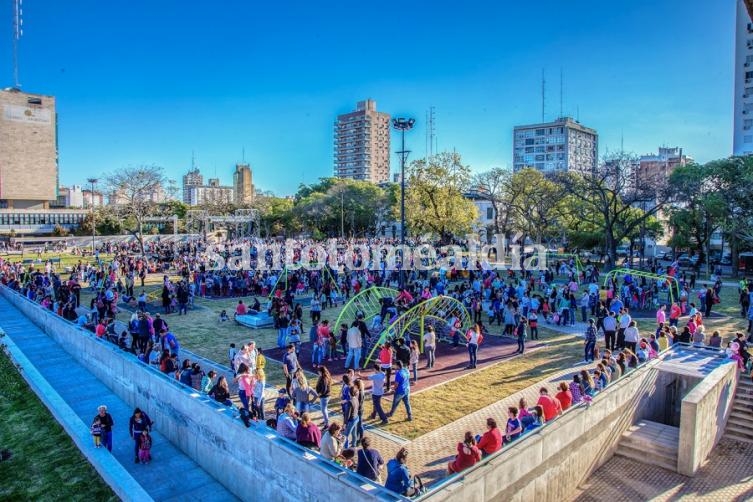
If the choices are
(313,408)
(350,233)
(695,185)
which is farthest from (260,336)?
(350,233)

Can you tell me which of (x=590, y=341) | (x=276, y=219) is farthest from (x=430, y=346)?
(x=276, y=219)

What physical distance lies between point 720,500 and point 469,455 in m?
4.69

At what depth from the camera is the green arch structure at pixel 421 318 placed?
1441 cm

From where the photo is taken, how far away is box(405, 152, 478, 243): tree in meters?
43.2

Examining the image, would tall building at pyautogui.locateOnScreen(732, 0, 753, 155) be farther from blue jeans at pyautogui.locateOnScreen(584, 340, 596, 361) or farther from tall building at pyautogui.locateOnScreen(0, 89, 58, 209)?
tall building at pyautogui.locateOnScreen(0, 89, 58, 209)

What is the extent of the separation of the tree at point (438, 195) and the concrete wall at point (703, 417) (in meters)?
31.9

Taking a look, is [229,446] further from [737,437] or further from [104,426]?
[737,437]

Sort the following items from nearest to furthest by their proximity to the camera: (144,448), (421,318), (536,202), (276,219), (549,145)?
(144,448), (421,318), (536,202), (276,219), (549,145)

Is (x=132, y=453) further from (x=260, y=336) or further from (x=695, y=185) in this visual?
(x=695, y=185)

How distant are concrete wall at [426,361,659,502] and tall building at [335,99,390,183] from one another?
497ft

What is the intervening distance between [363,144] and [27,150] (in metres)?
91.3

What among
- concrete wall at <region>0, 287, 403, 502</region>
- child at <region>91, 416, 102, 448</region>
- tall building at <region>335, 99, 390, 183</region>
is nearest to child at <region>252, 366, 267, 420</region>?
concrete wall at <region>0, 287, 403, 502</region>

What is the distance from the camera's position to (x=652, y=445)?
10180 millimetres

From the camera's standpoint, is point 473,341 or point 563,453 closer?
point 563,453
